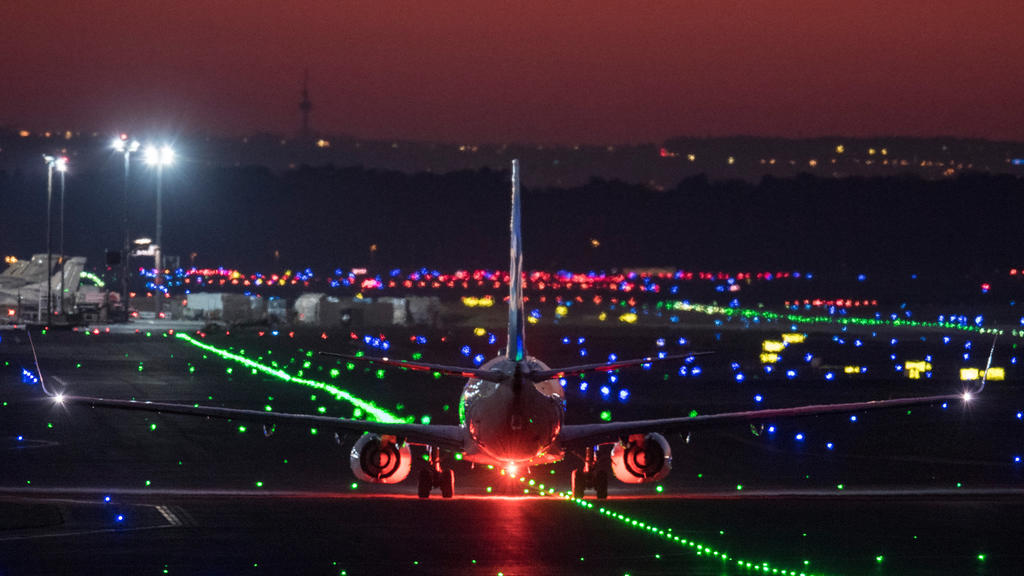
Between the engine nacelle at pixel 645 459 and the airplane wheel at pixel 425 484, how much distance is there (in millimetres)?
4475

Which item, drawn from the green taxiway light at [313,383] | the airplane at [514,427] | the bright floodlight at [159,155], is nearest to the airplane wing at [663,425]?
the airplane at [514,427]

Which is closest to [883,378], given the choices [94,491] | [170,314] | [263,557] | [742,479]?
[742,479]

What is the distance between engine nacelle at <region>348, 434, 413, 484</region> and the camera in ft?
116

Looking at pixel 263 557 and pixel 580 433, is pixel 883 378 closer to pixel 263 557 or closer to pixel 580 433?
pixel 580 433

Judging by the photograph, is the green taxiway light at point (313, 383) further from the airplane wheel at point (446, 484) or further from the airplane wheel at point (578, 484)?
the airplane wheel at point (578, 484)

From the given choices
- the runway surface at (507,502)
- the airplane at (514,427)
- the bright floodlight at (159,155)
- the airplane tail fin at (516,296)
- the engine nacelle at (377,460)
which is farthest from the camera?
the bright floodlight at (159,155)

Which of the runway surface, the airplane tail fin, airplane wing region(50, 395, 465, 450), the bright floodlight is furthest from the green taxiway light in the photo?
the bright floodlight

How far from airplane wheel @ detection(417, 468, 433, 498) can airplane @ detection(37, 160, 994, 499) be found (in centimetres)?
2

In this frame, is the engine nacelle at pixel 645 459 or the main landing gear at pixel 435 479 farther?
the engine nacelle at pixel 645 459

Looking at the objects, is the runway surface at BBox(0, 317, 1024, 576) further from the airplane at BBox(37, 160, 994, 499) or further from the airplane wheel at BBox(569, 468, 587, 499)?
the airplane at BBox(37, 160, 994, 499)

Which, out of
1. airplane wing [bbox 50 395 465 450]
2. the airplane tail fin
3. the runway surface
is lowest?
the runway surface

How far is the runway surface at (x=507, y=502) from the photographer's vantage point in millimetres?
26172

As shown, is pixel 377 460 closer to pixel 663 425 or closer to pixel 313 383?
pixel 663 425

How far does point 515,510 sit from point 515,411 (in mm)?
2293
